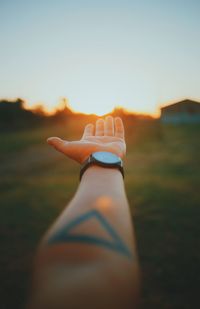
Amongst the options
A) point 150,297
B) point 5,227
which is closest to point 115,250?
point 150,297

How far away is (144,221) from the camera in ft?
18.3

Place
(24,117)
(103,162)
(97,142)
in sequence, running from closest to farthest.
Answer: (103,162) < (97,142) < (24,117)

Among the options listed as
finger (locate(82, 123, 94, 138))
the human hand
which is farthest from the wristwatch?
finger (locate(82, 123, 94, 138))

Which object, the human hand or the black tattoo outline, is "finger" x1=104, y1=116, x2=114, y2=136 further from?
the black tattoo outline

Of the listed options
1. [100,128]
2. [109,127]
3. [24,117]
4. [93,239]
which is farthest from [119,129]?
[24,117]

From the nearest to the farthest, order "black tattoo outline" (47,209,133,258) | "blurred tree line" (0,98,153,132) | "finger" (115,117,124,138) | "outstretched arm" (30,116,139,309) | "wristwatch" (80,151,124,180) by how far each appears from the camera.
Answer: "outstretched arm" (30,116,139,309)
"black tattoo outline" (47,209,133,258)
"wristwatch" (80,151,124,180)
"finger" (115,117,124,138)
"blurred tree line" (0,98,153,132)

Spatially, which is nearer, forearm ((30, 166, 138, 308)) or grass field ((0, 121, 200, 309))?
forearm ((30, 166, 138, 308))

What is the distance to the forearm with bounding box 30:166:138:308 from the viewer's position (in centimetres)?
78

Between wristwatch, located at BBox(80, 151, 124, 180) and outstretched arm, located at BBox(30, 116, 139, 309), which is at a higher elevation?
wristwatch, located at BBox(80, 151, 124, 180)

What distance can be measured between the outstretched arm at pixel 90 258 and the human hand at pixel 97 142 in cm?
77

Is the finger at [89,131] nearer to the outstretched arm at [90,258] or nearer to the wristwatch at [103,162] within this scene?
the wristwatch at [103,162]

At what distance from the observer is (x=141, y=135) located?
82.5 feet

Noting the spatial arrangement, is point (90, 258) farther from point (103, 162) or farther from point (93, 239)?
point (103, 162)

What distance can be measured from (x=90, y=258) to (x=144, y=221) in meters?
4.96
